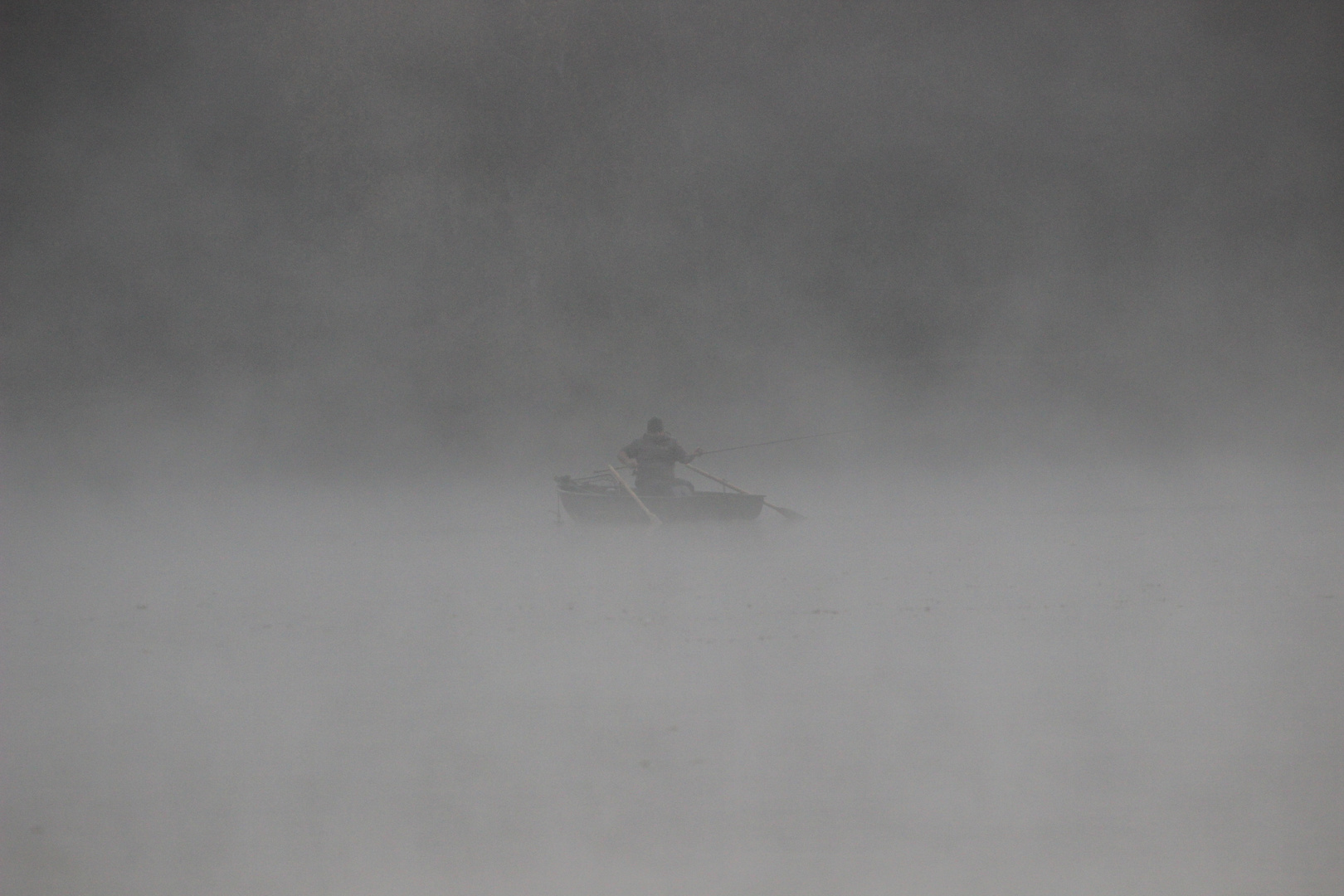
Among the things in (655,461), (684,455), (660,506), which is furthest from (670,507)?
(684,455)

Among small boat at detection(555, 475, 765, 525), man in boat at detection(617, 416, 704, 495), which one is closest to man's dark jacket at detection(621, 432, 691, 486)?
man in boat at detection(617, 416, 704, 495)

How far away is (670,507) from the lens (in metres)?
5.60

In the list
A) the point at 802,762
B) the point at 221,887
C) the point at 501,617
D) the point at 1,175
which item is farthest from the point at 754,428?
the point at 221,887

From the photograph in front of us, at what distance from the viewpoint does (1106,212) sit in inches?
236

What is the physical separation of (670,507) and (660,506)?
0.18ft

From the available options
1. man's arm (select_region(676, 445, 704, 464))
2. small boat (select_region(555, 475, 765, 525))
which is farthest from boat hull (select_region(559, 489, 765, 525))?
man's arm (select_region(676, 445, 704, 464))

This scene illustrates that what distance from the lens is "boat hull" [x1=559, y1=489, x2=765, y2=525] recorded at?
548cm

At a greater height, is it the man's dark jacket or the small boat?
the man's dark jacket

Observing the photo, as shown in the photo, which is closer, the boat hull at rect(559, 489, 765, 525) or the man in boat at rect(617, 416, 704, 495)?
the boat hull at rect(559, 489, 765, 525)

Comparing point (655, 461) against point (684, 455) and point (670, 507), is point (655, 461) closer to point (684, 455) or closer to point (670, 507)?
point (684, 455)

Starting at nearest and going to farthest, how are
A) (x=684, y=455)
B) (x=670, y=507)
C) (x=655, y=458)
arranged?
(x=670, y=507) → (x=655, y=458) → (x=684, y=455)

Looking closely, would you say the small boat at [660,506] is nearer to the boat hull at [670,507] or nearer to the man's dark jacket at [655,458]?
the boat hull at [670,507]

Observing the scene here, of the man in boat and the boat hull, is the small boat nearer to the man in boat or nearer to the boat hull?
the boat hull

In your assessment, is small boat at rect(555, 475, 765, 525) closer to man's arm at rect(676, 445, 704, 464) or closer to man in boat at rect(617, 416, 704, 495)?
man in boat at rect(617, 416, 704, 495)
